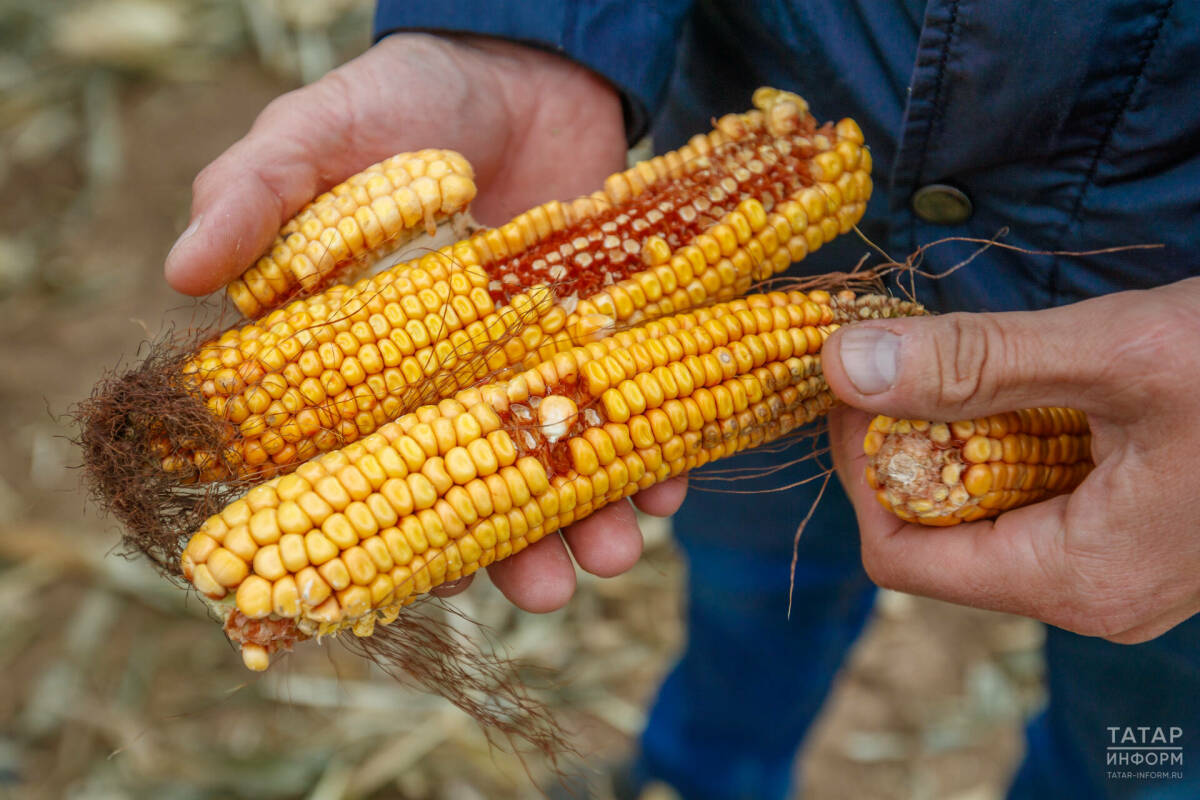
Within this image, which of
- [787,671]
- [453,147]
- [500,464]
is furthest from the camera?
[787,671]

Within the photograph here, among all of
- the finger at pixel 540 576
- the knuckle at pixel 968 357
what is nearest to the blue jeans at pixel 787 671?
the finger at pixel 540 576

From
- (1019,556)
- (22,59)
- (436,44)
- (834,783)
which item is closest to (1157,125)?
(1019,556)

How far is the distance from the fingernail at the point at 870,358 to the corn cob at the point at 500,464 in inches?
9.7

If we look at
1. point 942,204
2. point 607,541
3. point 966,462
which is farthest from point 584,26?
point 966,462

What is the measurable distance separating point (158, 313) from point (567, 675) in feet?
11.0

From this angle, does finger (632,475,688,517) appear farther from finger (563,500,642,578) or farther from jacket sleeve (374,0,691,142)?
jacket sleeve (374,0,691,142)

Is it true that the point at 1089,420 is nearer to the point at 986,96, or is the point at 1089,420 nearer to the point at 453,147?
the point at 986,96

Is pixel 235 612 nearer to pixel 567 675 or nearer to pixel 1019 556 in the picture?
pixel 1019 556

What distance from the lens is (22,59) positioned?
19.9ft

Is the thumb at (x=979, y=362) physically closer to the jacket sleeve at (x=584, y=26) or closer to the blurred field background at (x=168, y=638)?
the jacket sleeve at (x=584, y=26)

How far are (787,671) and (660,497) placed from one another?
1.82 metres

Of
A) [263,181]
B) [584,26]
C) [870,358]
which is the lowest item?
[870,358]

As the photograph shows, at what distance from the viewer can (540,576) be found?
2113 mm

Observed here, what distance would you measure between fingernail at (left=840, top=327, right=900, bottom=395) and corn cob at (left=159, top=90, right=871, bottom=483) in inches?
20.7
